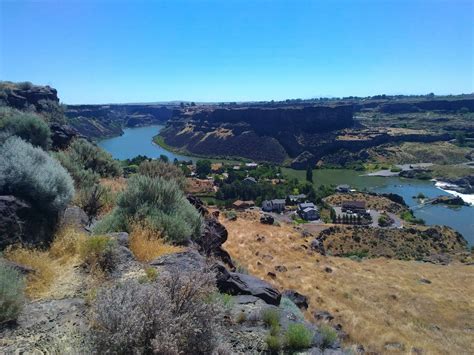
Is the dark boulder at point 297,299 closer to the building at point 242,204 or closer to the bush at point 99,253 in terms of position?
the bush at point 99,253

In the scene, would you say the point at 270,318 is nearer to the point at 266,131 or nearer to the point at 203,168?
the point at 203,168

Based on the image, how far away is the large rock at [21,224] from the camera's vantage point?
6027 mm

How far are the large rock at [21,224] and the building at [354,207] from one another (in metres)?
57.1

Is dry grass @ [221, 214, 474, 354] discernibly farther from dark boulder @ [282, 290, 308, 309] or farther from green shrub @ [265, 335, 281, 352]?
green shrub @ [265, 335, 281, 352]

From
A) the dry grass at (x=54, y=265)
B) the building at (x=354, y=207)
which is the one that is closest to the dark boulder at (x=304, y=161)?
the building at (x=354, y=207)

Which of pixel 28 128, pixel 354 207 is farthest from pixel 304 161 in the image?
pixel 28 128

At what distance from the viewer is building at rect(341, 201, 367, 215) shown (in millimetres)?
60594

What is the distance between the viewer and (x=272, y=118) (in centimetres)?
13500

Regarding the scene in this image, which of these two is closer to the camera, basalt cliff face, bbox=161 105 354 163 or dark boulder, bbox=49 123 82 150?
dark boulder, bbox=49 123 82 150

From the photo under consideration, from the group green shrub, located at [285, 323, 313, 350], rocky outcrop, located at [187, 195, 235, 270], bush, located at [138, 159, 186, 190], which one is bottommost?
rocky outcrop, located at [187, 195, 235, 270]

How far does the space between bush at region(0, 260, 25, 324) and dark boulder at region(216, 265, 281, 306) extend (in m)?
3.22

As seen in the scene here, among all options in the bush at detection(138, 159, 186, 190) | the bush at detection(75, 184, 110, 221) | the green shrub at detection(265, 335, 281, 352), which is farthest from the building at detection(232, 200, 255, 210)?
the green shrub at detection(265, 335, 281, 352)

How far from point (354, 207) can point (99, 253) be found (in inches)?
2364

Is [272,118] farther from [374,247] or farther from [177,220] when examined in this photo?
[177,220]
